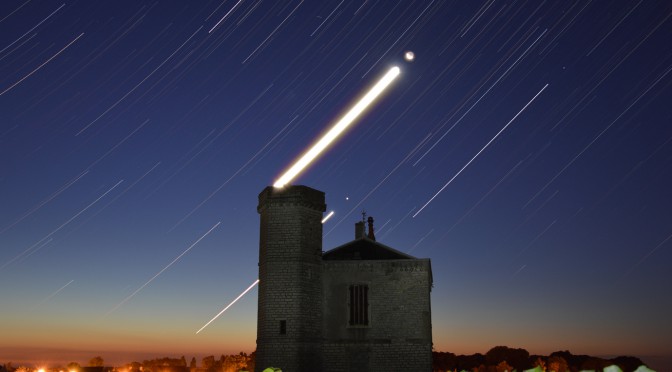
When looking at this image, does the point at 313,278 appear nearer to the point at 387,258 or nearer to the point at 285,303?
the point at 285,303

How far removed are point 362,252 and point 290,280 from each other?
4838 mm

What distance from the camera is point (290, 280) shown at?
28.0 metres

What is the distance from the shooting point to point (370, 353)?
2842cm

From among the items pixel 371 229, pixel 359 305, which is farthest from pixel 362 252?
pixel 371 229

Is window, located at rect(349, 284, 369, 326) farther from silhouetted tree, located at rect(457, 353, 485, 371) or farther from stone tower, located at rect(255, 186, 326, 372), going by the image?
silhouetted tree, located at rect(457, 353, 485, 371)

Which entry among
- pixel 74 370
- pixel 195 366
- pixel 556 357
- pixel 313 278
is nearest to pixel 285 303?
pixel 313 278

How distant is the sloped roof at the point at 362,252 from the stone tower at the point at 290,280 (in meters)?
1.80

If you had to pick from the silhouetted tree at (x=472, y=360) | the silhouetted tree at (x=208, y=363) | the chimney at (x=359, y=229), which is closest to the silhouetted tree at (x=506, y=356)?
the silhouetted tree at (x=472, y=360)

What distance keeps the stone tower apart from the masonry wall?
700 mm

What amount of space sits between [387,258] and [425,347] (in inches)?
188

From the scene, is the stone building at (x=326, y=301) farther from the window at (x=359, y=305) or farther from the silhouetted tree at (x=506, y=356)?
the silhouetted tree at (x=506, y=356)

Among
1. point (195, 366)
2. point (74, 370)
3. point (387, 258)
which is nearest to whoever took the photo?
point (387, 258)

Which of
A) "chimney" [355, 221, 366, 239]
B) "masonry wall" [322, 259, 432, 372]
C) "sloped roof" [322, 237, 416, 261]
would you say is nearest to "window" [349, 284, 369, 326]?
"masonry wall" [322, 259, 432, 372]

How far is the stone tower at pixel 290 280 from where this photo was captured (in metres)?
27.4
